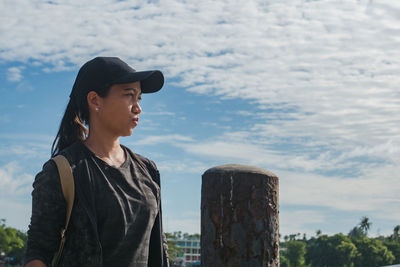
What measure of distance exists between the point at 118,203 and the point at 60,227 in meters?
0.28

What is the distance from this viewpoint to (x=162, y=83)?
2971mm

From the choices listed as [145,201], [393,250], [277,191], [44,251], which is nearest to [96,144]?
[145,201]

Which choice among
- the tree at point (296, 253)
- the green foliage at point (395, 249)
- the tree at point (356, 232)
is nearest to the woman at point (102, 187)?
the green foliage at point (395, 249)

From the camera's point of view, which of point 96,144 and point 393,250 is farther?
point 393,250

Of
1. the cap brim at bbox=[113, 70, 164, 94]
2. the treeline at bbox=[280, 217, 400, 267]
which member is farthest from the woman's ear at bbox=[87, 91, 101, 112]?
the treeline at bbox=[280, 217, 400, 267]

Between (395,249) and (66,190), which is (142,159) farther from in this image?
(395,249)

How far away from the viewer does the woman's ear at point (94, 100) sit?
2.73 metres

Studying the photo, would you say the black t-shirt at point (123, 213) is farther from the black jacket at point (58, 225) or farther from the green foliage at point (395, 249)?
the green foliage at point (395, 249)

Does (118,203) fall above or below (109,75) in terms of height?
below

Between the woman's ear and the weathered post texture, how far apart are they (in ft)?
4.92

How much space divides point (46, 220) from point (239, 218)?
173 centimetres

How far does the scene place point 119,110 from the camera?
268 cm

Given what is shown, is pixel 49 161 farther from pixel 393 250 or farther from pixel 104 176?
pixel 393 250

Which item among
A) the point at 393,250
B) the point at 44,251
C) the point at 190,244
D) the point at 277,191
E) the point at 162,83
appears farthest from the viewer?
the point at 190,244
